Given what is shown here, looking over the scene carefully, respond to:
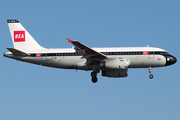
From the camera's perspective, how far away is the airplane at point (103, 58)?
4456cm

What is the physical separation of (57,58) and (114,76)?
861 cm

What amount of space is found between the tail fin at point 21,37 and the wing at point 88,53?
8630mm

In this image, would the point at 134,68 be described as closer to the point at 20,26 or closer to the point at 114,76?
the point at 114,76

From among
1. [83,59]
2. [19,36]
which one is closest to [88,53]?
[83,59]

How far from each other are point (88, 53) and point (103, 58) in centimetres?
226

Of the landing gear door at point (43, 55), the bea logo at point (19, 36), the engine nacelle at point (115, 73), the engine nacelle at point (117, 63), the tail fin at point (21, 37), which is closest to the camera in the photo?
the engine nacelle at point (117, 63)

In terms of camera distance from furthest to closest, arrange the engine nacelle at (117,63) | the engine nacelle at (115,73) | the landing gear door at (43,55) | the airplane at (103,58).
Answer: the engine nacelle at (115,73) < the landing gear door at (43,55) < the airplane at (103,58) < the engine nacelle at (117,63)

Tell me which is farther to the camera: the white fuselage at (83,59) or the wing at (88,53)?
the white fuselage at (83,59)

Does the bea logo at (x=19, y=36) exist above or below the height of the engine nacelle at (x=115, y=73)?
above

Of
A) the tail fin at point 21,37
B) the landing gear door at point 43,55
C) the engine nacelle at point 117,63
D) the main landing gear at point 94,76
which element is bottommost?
the main landing gear at point 94,76

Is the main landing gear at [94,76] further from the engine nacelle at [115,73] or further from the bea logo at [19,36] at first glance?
the bea logo at [19,36]

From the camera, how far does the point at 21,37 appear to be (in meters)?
50.2

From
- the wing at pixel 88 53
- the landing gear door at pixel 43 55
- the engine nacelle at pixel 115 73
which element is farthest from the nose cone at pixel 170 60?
the landing gear door at pixel 43 55

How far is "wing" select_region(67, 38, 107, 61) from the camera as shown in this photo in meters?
42.0
